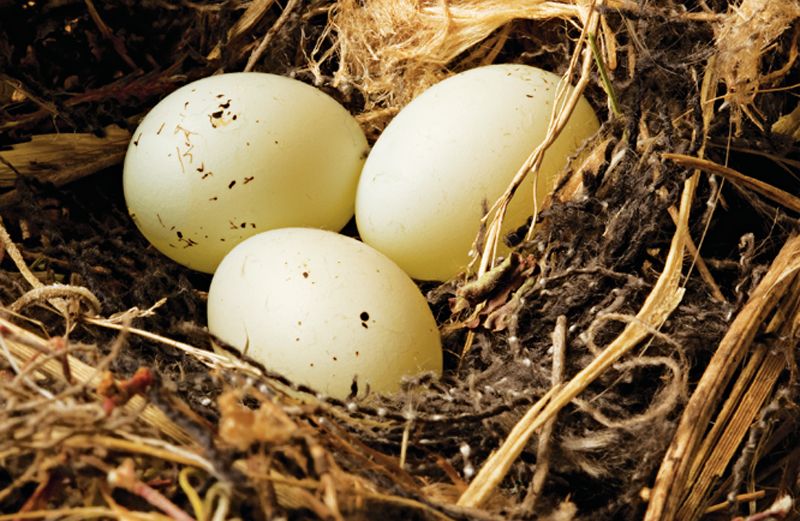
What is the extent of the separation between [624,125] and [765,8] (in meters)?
0.21

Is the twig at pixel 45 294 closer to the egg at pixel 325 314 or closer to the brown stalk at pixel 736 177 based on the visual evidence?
the egg at pixel 325 314

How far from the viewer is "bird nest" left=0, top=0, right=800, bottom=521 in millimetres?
719

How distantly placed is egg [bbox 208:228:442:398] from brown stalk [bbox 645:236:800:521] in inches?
13.1

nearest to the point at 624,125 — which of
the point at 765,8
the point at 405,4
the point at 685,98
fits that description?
the point at 685,98

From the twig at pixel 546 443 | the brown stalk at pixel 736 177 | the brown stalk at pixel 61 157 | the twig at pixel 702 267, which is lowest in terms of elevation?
the twig at pixel 546 443

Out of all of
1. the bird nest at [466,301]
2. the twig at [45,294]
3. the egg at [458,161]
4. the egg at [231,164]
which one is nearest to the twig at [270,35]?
the bird nest at [466,301]

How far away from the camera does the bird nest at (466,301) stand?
72 cm

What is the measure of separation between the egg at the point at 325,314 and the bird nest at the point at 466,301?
45mm

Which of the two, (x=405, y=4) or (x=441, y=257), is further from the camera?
(x=405, y=4)

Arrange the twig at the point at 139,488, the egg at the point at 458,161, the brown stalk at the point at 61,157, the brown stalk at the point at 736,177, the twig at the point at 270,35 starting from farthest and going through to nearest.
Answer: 1. the twig at the point at 270,35
2. the brown stalk at the point at 61,157
3. the egg at the point at 458,161
4. the brown stalk at the point at 736,177
5. the twig at the point at 139,488

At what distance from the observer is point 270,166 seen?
1194 millimetres

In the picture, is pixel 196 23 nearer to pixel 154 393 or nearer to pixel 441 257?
pixel 441 257

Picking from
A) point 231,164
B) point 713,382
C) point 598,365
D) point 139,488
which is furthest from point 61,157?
point 713,382

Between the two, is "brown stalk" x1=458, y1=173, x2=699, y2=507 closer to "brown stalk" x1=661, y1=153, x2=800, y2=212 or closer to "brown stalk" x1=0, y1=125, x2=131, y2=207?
"brown stalk" x1=661, y1=153, x2=800, y2=212
